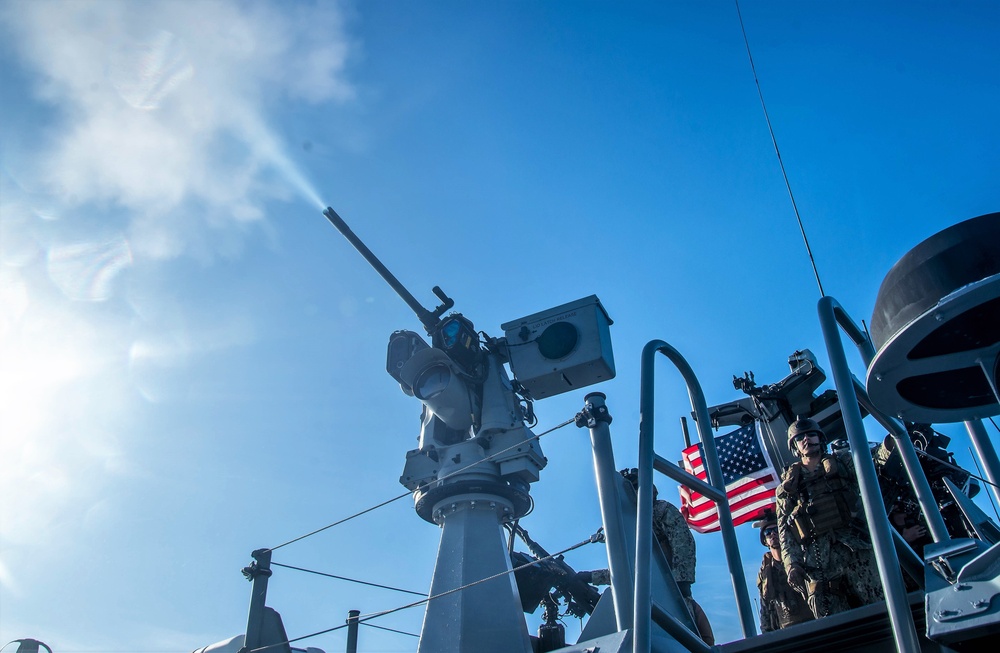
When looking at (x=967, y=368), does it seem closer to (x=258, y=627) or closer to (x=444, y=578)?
(x=444, y=578)

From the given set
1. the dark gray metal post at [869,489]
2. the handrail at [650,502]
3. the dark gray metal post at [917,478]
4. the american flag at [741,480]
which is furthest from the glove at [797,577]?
the american flag at [741,480]

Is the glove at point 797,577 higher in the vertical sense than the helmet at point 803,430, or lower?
lower

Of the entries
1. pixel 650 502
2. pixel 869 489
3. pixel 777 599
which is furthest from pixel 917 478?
pixel 777 599

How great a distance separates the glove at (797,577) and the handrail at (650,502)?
1.37 metres

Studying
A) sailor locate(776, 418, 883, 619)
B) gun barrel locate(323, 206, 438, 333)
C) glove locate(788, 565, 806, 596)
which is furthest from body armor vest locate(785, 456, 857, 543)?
gun barrel locate(323, 206, 438, 333)

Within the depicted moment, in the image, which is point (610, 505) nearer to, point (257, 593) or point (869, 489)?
point (869, 489)

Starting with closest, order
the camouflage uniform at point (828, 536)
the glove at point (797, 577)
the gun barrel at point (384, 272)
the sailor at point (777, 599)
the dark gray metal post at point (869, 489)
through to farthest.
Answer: the dark gray metal post at point (869, 489)
the camouflage uniform at point (828, 536)
the glove at point (797, 577)
the sailor at point (777, 599)
the gun barrel at point (384, 272)

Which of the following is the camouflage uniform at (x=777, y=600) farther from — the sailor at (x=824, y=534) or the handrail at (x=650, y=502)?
the handrail at (x=650, y=502)

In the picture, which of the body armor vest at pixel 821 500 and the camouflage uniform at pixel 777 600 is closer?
the body armor vest at pixel 821 500

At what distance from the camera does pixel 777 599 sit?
185 inches

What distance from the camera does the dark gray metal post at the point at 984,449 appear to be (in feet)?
8.27

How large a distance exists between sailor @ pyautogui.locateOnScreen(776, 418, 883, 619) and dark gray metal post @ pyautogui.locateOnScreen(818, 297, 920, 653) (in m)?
2.07

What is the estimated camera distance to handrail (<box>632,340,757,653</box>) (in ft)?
8.45

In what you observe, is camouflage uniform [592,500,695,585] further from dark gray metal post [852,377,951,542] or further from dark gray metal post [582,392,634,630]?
dark gray metal post [852,377,951,542]
